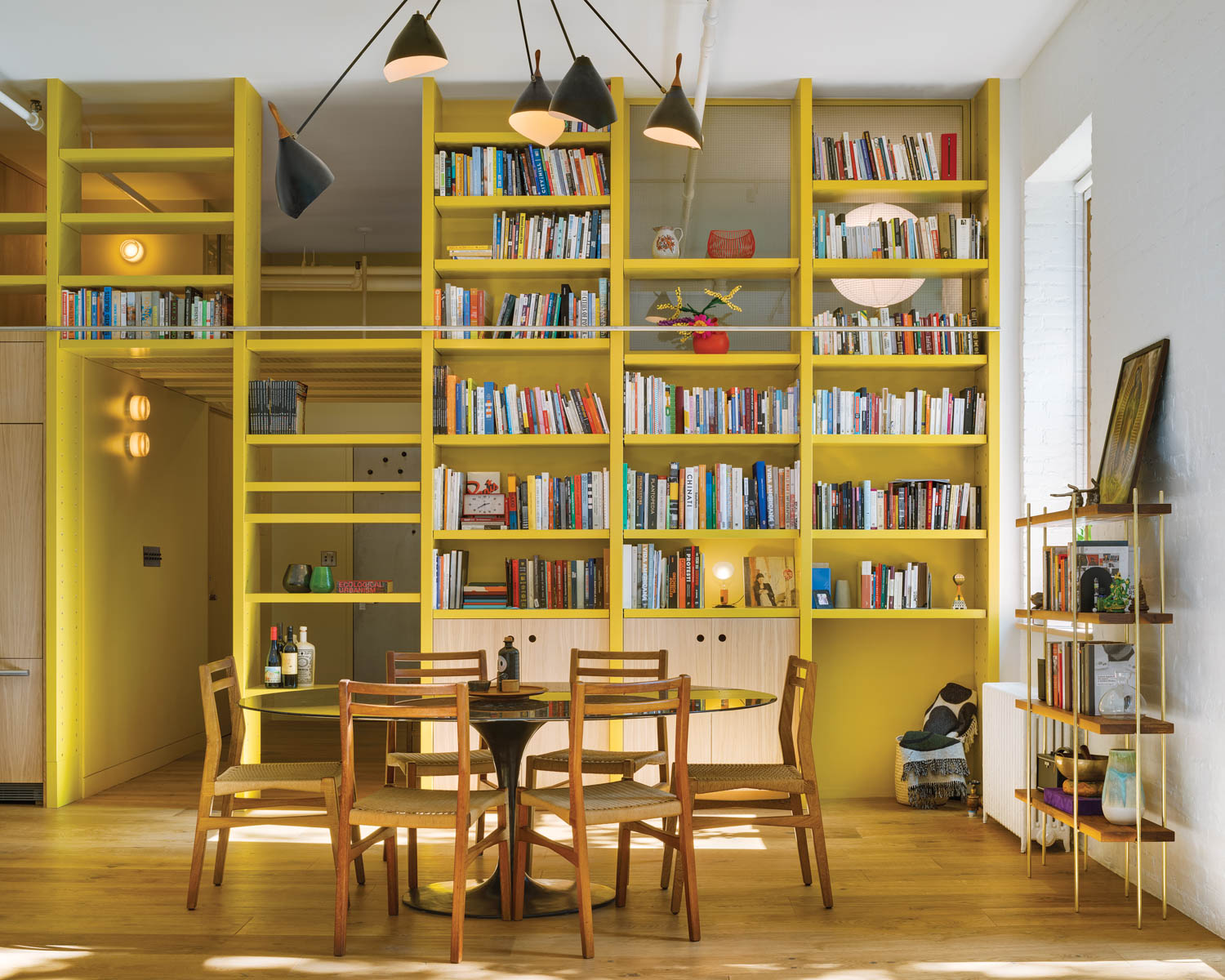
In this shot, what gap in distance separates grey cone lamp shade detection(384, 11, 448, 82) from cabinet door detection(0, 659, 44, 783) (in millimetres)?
3741

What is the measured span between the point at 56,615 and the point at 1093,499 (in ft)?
16.0

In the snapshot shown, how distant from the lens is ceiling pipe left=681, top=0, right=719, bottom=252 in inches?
191

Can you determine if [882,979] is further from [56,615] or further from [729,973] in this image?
[56,615]

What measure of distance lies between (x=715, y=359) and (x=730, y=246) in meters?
0.63

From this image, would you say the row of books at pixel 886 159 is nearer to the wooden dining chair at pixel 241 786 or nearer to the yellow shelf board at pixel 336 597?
the yellow shelf board at pixel 336 597

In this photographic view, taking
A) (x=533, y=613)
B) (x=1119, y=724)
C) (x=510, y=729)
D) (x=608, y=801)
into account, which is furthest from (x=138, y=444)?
(x=1119, y=724)

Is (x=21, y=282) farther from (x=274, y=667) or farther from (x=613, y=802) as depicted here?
(x=613, y=802)

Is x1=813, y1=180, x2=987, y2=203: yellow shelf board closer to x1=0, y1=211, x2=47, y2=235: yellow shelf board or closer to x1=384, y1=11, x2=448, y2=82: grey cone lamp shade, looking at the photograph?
x1=384, y1=11, x2=448, y2=82: grey cone lamp shade

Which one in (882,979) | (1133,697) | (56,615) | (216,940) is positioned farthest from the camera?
(56,615)

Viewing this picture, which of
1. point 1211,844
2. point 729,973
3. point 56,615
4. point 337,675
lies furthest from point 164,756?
point 1211,844

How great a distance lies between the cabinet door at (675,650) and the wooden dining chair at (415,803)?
194cm

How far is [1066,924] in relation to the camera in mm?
3764

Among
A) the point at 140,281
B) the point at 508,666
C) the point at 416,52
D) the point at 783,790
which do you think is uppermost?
the point at 416,52

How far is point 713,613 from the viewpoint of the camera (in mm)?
5598
